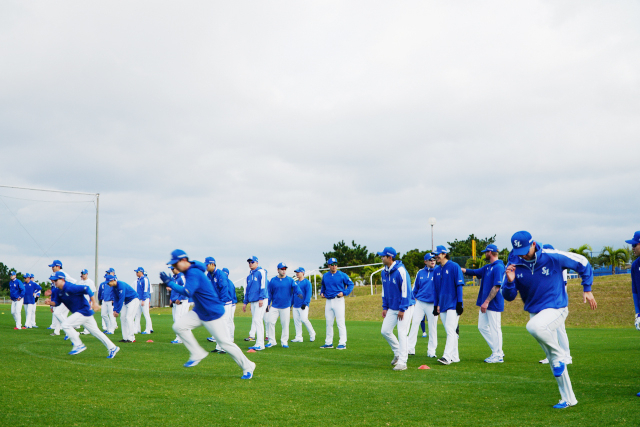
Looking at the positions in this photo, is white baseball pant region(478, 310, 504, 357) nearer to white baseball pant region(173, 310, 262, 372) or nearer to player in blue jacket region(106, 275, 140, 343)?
white baseball pant region(173, 310, 262, 372)

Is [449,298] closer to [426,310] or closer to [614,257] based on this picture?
[426,310]

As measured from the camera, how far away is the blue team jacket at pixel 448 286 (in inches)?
479

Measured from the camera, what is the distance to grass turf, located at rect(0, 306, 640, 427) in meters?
6.78

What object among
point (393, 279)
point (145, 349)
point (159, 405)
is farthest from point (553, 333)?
point (145, 349)

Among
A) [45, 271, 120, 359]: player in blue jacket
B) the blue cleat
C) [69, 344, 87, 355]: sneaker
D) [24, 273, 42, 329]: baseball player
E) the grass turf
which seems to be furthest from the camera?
[24, 273, 42, 329]: baseball player

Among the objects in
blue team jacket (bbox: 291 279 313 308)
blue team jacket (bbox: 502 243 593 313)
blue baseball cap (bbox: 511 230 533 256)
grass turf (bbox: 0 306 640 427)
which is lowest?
grass turf (bbox: 0 306 640 427)

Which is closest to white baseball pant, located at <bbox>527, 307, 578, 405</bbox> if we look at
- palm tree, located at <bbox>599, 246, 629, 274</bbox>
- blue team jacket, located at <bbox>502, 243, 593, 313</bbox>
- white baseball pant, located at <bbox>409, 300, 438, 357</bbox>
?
blue team jacket, located at <bbox>502, 243, 593, 313</bbox>

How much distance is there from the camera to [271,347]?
16.7 meters

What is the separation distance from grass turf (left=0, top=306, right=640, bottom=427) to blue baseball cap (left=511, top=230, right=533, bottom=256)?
2084 mm

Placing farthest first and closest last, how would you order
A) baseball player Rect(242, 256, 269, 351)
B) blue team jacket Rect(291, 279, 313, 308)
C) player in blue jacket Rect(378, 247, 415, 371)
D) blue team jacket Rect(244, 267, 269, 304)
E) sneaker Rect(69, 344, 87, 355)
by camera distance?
blue team jacket Rect(291, 279, 313, 308) → blue team jacket Rect(244, 267, 269, 304) → baseball player Rect(242, 256, 269, 351) → sneaker Rect(69, 344, 87, 355) → player in blue jacket Rect(378, 247, 415, 371)

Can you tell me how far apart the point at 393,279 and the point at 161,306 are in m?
50.9

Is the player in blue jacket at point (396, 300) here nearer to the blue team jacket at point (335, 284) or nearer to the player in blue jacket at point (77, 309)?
the blue team jacket at point (335, 284)

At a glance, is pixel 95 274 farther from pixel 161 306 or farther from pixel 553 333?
pixel 553 333

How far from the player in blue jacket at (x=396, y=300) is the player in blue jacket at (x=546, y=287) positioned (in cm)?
350
